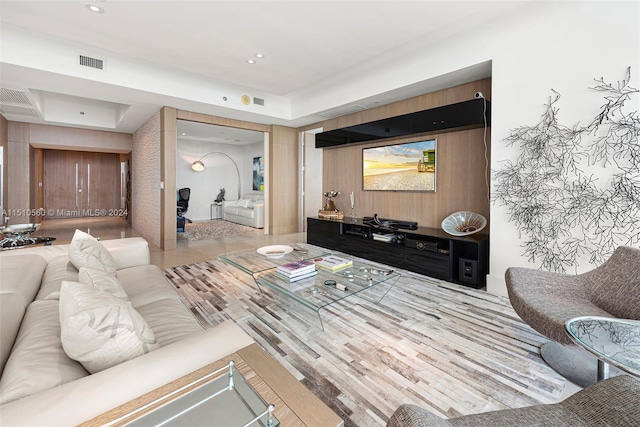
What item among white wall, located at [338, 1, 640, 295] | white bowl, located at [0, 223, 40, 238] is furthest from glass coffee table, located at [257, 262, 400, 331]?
white bowl, located at [0, 223, 40, 238]

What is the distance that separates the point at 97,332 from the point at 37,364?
203 millimetres

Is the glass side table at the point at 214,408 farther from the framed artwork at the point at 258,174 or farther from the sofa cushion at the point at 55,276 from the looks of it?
the framed artwork at the point at 258,174

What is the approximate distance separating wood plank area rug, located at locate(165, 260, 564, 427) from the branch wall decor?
0.84 metres

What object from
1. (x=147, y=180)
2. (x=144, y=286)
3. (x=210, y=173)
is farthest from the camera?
(x=210, y=173)

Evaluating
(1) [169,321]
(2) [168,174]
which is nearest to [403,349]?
(1) [169,321]

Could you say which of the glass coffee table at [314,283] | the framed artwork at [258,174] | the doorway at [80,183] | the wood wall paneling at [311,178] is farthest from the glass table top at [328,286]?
the doorway at [80,183]

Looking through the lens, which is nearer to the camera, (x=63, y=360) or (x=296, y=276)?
(x=63, y=360)

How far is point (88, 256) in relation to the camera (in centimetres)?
204

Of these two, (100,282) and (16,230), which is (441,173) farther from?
(16,230)

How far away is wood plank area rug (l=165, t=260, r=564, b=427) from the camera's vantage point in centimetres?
161

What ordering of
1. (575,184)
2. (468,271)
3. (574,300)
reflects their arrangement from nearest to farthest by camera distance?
(574,300) < (575,184) < (468,271)

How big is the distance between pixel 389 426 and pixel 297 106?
5758 millimetres

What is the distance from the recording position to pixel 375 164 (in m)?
5.03

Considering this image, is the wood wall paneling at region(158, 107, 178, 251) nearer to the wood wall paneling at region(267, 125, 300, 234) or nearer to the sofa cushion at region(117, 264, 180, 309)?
the wood wall paneling at region(267, 125, 300, 234)
